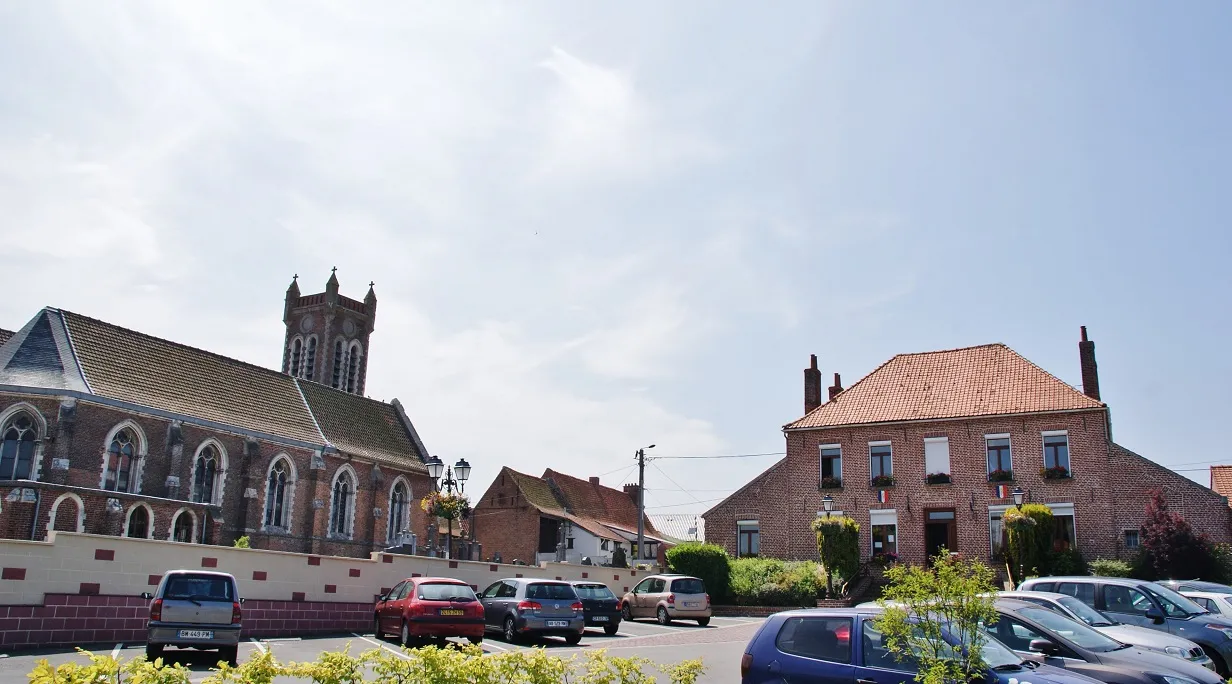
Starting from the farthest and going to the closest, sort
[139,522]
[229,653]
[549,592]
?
[139,522] < [549,592] < [229,653]

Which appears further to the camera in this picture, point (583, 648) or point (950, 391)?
point (950, 391)

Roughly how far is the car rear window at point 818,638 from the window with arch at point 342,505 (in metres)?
36.8

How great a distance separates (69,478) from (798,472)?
89.1ft

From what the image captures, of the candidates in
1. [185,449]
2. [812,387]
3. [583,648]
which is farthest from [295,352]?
[583,648]

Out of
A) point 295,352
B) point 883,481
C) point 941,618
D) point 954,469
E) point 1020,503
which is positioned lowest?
point 941,618

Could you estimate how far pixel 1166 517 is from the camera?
30.1m

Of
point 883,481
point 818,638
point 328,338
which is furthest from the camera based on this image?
point 328,338

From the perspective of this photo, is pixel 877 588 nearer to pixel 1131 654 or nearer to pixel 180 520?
pixel 1131 654

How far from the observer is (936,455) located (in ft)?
116

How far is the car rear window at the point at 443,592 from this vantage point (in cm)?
1769

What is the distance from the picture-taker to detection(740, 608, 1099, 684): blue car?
801 centimetres

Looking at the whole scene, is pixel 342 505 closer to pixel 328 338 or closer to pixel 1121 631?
pixel 328 338

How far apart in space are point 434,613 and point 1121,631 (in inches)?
457

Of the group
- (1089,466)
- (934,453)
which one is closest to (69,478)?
(934,453)
